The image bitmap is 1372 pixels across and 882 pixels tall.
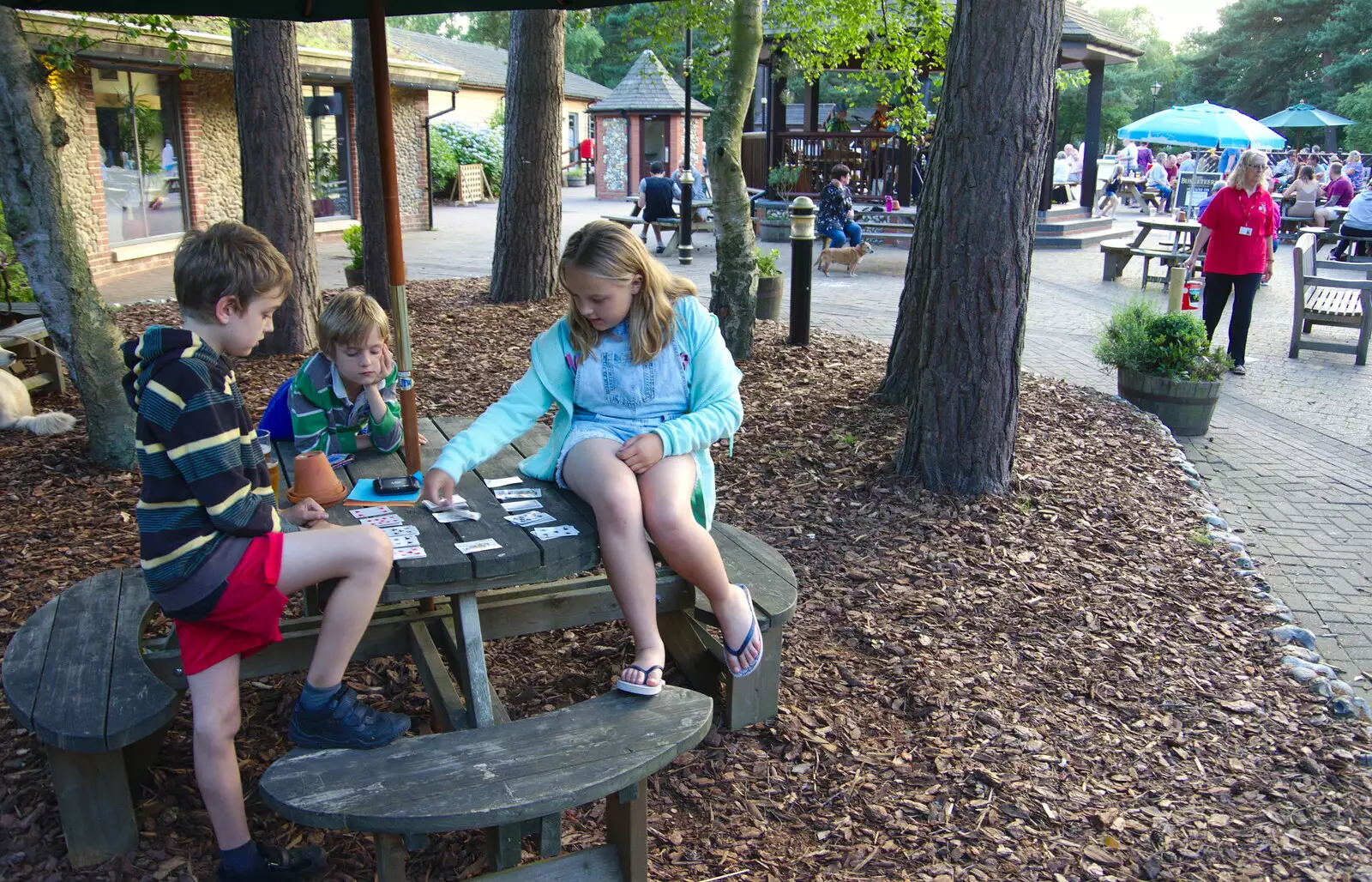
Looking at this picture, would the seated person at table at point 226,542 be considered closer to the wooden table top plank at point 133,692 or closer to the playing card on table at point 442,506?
the wooden table top plank at point 133,692

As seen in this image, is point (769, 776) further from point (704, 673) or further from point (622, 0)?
point (622, 0)

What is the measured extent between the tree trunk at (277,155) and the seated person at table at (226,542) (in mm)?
5529

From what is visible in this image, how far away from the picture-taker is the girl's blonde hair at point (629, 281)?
2764mm

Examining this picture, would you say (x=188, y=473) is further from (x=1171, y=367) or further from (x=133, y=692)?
(x=1171, y=367)

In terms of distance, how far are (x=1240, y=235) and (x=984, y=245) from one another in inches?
199

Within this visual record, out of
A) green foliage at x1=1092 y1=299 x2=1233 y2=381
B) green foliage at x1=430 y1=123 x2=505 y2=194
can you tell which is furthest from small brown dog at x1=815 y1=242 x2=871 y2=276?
green foliage at x1=430 y1=123 x2=505 y2=194

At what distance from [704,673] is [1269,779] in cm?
175

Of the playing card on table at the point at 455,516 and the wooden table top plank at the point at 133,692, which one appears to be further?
the playing card on table at the point at 455,516

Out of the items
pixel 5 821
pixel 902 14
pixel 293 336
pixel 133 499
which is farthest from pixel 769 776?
pixel 902 14

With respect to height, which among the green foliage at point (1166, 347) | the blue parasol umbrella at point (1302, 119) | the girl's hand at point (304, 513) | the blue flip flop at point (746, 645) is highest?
the blue parasol umbrella at point (1302, 119)

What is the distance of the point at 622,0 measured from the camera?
3.32 meters

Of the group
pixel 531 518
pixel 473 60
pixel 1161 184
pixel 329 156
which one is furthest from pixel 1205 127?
pixel 473 60

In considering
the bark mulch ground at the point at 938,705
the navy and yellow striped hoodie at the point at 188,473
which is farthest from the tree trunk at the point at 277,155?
the navy and yellow striped hoodie at the point at 188,473

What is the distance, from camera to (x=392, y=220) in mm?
2953
